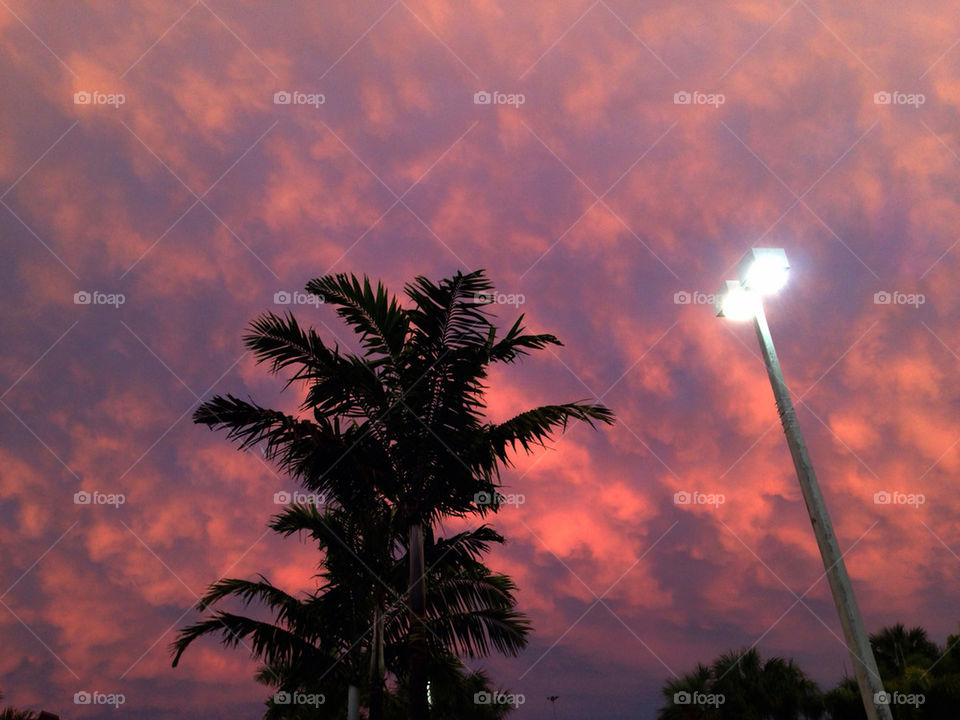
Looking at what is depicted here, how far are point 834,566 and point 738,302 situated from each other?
4374mm

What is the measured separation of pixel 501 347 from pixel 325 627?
7.62 metres

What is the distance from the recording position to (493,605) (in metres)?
13.3

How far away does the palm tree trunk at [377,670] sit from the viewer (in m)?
13.3

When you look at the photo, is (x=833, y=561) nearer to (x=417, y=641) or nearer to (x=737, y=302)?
(x=737, y=302)

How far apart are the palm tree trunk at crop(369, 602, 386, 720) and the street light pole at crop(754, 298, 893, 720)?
29.9 ft

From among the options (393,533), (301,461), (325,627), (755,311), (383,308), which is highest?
(383,308)

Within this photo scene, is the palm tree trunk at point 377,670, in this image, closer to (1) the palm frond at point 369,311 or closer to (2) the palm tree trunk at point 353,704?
(2) the palm tree trunk at point 353,704

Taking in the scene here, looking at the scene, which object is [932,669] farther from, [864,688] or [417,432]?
[417,432]

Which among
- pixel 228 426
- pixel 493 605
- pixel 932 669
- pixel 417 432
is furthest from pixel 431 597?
pixel 932 669

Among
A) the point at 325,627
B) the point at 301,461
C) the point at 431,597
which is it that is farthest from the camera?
the point at 325,627

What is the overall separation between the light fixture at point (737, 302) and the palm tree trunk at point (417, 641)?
661 centimetres

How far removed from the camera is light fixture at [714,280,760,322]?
1059cm
